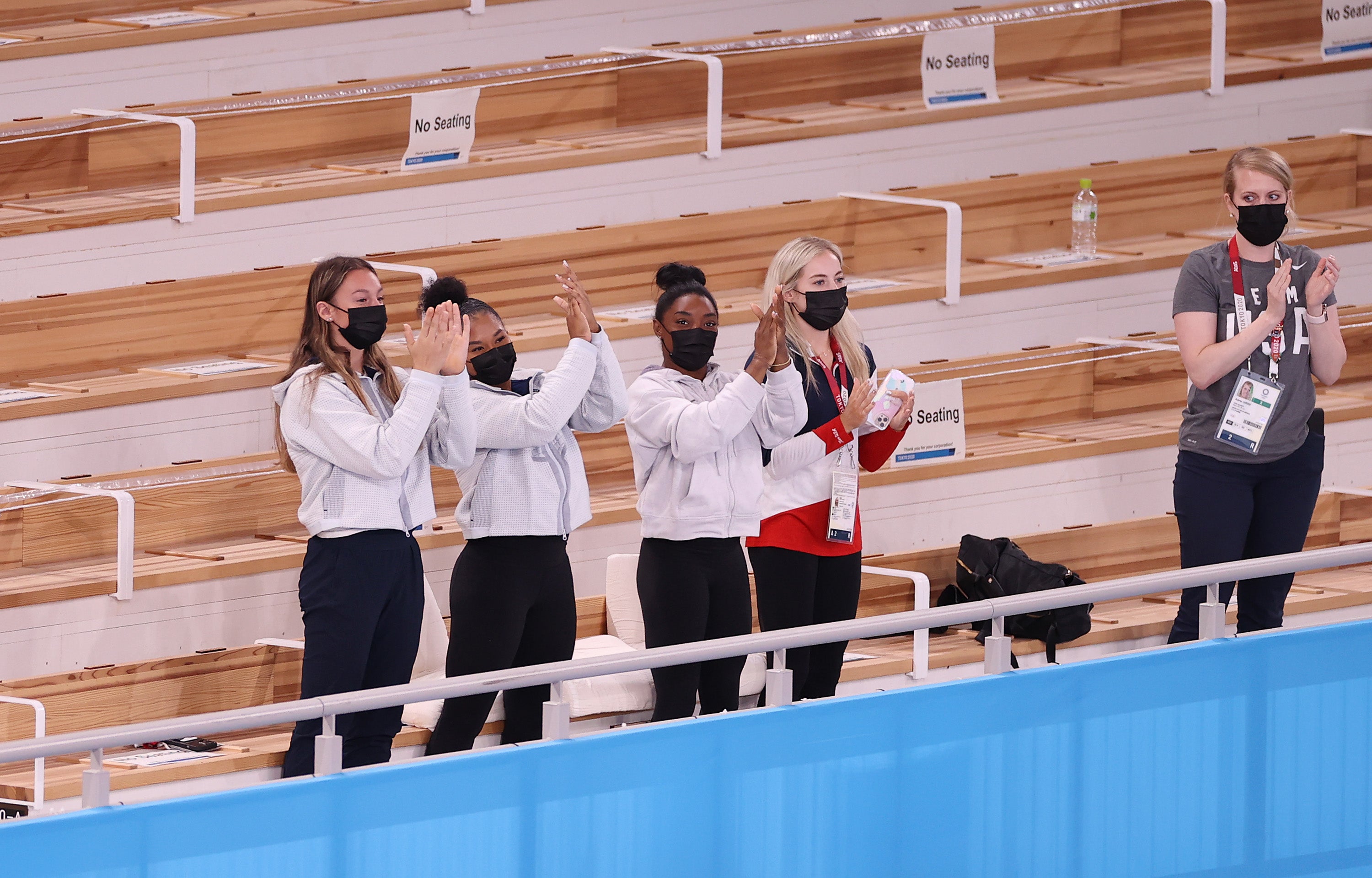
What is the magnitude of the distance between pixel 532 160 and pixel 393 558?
6.94 ft

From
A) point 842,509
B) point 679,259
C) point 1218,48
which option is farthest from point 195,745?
point 1218,48

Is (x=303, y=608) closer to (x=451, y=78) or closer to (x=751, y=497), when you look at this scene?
(x=751, y=497)

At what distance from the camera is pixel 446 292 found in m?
3.88

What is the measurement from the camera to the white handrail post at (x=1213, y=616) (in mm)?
3332

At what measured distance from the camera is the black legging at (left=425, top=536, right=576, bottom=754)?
Answer: 376 centimetres

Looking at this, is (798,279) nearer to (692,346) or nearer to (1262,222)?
(692,346)

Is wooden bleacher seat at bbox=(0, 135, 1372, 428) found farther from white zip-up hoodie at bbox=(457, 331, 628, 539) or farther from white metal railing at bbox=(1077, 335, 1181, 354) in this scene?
white zip-up hoodie at bbox=(457, 331, 628, 539)

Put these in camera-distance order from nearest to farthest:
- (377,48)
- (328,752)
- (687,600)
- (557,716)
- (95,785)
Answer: (95,785), (328,752), (557,716), (687,600), (377,48)

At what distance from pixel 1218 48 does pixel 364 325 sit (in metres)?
3.76

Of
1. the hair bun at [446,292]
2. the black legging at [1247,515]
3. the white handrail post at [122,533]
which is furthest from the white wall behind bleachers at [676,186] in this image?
the black legging at [1247,515]

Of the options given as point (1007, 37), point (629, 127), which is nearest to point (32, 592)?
point (629, 127)

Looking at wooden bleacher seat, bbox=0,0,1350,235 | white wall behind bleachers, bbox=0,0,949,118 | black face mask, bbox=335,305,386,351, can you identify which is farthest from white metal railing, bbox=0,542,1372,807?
white wall behind bleachers, bbox=0,0,949,118

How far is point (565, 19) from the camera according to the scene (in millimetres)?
6059

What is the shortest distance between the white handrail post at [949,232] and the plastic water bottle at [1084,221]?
1.38 ft
